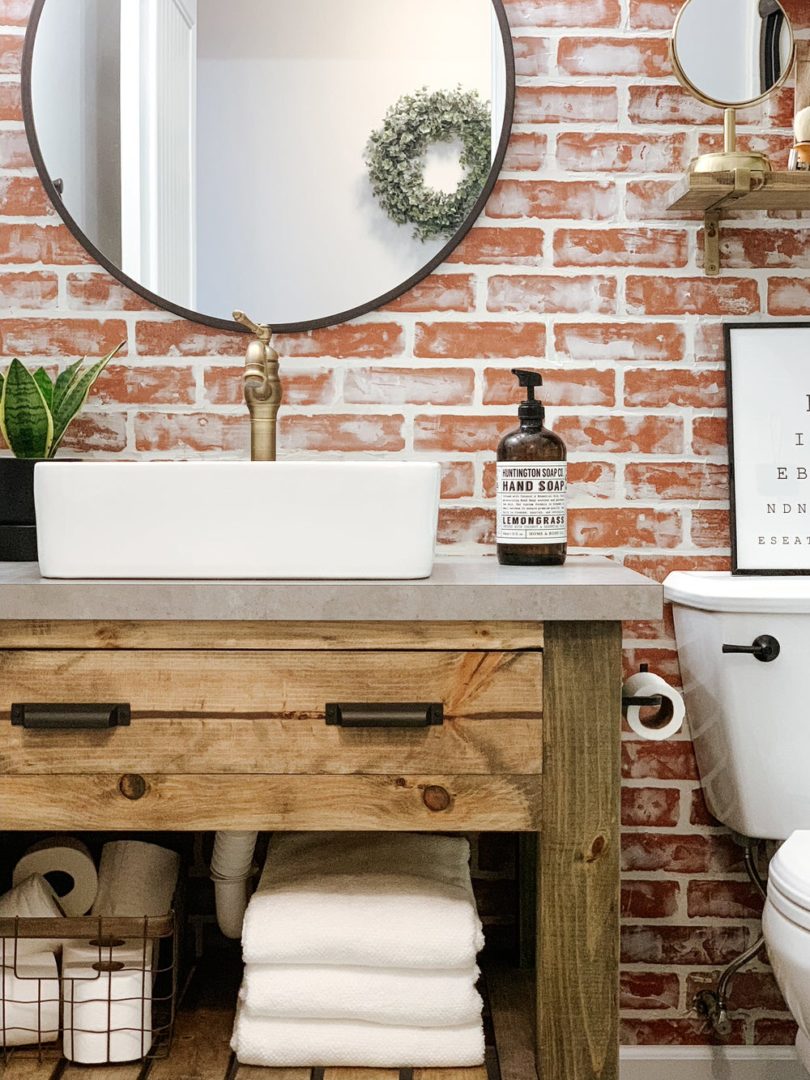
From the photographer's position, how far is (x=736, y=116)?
1604 millimetres

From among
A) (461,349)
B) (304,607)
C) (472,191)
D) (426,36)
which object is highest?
(426,36)

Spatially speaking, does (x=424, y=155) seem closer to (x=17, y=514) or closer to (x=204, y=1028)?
(x=17, y=514)

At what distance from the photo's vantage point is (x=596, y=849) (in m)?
1.15

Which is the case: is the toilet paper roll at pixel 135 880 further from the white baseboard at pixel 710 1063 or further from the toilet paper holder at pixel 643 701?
the white baseboard at pixel 710 1063

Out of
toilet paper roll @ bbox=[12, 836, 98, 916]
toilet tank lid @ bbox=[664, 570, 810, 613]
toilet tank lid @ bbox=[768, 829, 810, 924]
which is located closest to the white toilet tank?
toilet tank lid @ bbox=[664, 570, 810, 613]

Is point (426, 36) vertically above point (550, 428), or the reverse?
point (426, 36)

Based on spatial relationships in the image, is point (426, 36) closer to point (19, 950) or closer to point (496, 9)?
point (496, 9)

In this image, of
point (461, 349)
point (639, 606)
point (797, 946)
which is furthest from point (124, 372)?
point (797, 946)

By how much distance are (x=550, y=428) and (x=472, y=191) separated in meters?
0.39

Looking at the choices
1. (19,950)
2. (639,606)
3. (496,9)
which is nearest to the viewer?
(639,606)

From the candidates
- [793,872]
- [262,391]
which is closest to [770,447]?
[793,872]

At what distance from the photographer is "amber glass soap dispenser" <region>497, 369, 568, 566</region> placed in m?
Answer: 1.40

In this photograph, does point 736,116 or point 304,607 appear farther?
point 736,116

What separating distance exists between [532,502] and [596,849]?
1.56 ft
